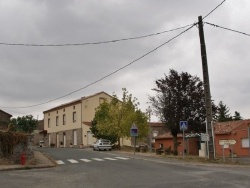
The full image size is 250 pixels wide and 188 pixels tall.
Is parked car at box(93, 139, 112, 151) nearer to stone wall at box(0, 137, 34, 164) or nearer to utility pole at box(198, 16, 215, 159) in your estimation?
stone wall at box(0, 137, 34, 164)

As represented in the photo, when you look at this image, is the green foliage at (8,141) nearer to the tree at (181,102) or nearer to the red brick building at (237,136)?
the tree at (181,102)

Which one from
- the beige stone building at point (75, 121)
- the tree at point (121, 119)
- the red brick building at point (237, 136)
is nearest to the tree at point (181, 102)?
the red brick building at point (237, 136)

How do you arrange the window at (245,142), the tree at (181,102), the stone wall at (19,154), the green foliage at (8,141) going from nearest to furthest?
the green foliage at (8,141) → the stone wall at (19,154) → the tree at (181,102) → the window at (245,142)

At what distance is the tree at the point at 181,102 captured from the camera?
38.4 metres

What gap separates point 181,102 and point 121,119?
1616cm

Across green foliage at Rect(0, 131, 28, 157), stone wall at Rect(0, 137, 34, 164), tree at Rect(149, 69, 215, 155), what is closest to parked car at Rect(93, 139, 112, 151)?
tree at Rect(149, 69, 215, 155)

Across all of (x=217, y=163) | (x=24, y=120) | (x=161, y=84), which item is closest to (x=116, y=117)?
(x=161, y=84)

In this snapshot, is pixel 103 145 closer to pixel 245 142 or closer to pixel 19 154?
pixel 245 142

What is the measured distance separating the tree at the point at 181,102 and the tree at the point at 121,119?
12.6 meters

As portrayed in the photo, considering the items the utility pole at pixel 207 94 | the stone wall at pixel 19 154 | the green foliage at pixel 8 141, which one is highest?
the utility pole at pixel 207 94

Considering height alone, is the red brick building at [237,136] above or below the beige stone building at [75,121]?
below

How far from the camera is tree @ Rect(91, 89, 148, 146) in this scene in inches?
2047

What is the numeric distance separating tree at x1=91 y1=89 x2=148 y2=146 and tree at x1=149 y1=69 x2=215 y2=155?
41.5 feet

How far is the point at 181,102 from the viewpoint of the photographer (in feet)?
126
